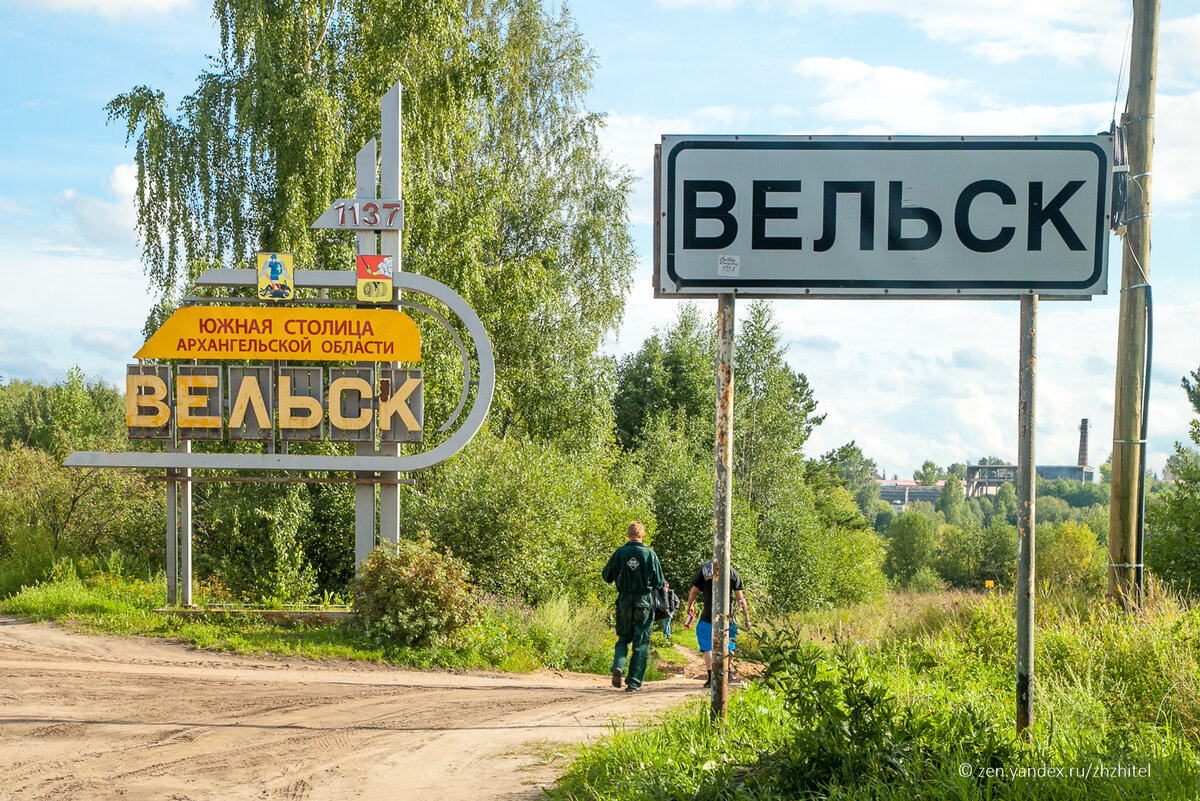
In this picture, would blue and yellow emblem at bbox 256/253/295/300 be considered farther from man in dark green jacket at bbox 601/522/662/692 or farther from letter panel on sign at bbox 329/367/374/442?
man in dark green jacket at bbox 601/522/662/692

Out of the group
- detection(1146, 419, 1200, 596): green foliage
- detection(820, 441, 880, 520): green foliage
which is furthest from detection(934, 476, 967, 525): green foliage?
detection(1146, 419, 1200, 596): green foliage

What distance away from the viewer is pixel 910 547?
3004 inches

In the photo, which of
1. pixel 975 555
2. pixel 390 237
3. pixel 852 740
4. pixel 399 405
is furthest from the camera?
pixel 975 555

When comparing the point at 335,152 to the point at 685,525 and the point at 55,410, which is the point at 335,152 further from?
the point at 55,410

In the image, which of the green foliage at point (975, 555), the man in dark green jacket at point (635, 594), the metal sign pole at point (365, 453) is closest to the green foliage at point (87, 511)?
the metal sign pole at point (365, 453)

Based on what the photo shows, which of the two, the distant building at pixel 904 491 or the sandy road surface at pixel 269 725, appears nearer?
the sandy road surface at pixel 269 725

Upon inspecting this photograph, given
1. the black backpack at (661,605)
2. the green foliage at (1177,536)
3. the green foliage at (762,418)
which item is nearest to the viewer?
the black backpack at (661,605)

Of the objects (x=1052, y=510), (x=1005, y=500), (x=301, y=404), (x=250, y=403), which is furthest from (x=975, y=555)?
(x=250, y=403)

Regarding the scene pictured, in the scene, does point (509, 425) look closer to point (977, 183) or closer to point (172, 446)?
point (172, 446)

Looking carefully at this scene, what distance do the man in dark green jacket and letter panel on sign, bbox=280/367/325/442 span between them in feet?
17.4

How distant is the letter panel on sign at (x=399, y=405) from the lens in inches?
493

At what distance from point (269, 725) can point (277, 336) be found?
262 inches

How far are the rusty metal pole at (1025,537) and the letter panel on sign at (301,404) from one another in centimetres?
1006

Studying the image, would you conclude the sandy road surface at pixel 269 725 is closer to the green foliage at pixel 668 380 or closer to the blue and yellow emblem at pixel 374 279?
the blue and yellow emblem at pixel 374 279
